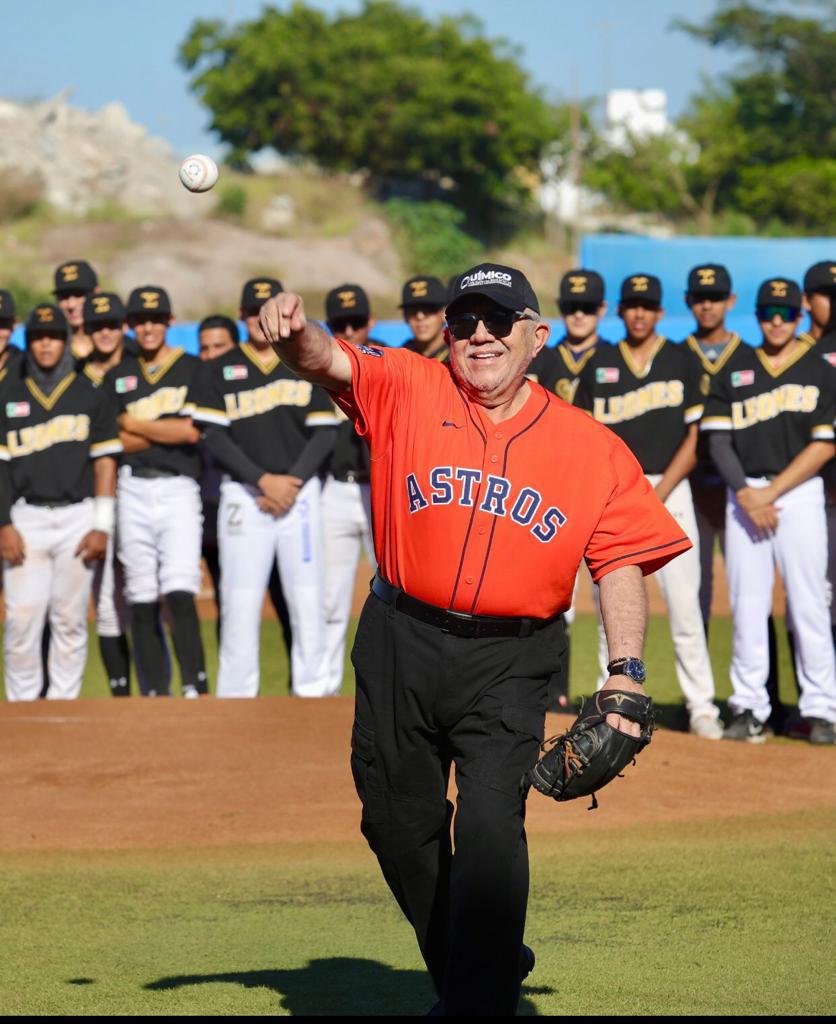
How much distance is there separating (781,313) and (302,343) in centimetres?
481

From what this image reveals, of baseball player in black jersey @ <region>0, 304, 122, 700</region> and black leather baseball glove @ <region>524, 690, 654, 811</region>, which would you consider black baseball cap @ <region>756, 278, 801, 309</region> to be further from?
black leather baseball glove @ <region>524, 690, 654, 811</region>

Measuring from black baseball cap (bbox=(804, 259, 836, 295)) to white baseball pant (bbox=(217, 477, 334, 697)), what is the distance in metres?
3.00

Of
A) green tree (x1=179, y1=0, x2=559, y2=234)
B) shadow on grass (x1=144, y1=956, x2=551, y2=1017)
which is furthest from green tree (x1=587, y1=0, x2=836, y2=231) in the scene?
shadow on grass (x1=144, y1=956, x2=551, y2=1017)

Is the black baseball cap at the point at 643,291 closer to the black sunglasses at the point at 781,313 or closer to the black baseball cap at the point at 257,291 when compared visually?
the black sunglasses at the point at 781,313

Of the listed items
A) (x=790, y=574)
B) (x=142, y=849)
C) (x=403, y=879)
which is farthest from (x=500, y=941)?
(x=790, y=574)

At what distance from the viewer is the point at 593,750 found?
3.78 m

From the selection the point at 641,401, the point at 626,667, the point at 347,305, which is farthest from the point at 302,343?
the point at 347,305

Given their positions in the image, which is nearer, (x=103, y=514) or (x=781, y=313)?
(x=781, y=313)

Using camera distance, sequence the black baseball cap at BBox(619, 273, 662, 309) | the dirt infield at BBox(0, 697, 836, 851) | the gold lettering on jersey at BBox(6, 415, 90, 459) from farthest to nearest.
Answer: the gold lettering on jersey at BBox(6, 415, 90, 459) → the black baseball cap at BBox(619, 273, 662, 309) → the dirt infield at BBox(0, 697, 836, 851)

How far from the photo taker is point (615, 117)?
9431 centimetres

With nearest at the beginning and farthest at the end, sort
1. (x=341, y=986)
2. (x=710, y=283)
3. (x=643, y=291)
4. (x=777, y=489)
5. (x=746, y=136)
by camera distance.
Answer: (x=341, y=986), (x=777, y=489), (x=643, y=291), (x=710, y=283), (x=746, y=136)

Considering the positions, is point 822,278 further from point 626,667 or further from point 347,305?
point 626,667

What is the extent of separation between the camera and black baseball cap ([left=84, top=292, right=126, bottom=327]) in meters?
9.24

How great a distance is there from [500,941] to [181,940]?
1617mm
